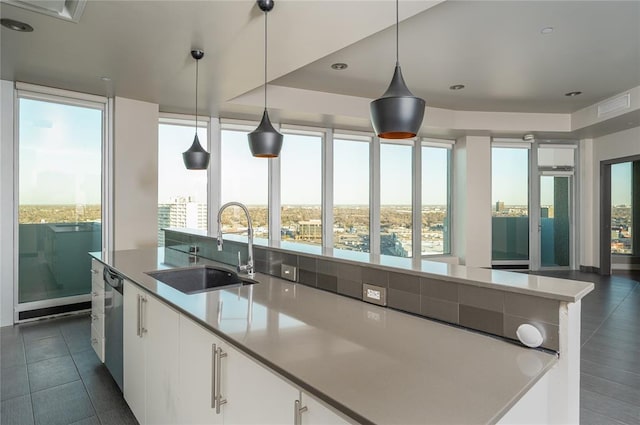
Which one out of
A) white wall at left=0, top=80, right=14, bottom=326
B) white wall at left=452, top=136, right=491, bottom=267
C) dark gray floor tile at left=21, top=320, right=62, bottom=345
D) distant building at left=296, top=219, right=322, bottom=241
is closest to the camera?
dark gray floor tile at left=21, top=320, right=62, bottom=345

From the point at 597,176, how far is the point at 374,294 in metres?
7.56

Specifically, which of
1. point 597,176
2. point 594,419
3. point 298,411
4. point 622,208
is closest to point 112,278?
point 298,411

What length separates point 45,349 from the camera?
130 inches

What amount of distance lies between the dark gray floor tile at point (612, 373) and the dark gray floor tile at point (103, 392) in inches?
133

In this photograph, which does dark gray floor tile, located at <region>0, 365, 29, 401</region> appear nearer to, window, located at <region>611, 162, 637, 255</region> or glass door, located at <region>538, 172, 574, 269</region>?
glass door, located at <region>538, 172, 574, 269</region>

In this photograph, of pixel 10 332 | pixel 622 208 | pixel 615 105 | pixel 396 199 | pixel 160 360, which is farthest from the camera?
pixel 622 208

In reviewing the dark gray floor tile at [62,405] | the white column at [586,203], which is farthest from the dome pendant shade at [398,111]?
the white column at [586,203]

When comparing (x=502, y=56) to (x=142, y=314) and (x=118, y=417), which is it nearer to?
(x=142, y=314)

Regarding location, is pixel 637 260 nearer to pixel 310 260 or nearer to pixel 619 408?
pixel 619 408

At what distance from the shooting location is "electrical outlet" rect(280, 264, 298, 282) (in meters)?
2.12

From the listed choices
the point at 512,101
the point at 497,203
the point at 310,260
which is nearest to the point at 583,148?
the point at 497,203

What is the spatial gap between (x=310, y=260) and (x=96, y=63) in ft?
10.0

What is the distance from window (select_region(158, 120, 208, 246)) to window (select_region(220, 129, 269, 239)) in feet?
1.13

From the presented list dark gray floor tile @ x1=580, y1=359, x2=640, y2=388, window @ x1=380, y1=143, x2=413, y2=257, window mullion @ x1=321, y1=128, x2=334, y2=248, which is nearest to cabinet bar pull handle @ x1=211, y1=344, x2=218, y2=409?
dark gray floor tile @ x1=580, y1=359, x2=640, y2=388
